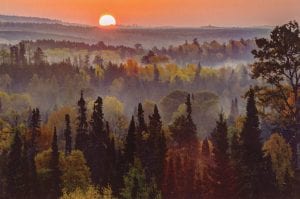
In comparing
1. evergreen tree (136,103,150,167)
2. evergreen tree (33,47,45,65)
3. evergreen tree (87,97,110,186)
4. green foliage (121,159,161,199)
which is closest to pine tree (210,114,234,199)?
green foliage (121,159,161,199)

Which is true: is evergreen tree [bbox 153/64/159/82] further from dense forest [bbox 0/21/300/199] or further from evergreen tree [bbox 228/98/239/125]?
evergreen tree [bbox 228/98/239/125]

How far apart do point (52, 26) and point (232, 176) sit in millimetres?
35216

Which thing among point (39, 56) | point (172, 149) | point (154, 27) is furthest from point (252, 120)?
point (39, 56)

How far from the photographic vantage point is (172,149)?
42219mm

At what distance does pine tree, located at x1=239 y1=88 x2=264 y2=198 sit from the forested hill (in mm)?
24916

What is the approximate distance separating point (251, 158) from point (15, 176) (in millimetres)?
18452

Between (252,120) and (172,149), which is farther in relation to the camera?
(172,149)

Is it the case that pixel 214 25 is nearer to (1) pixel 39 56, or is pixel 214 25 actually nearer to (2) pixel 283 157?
(1) pixel 39 56

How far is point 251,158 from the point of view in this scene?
118 ft

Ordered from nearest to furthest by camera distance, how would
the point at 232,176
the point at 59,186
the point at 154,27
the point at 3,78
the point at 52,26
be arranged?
the point at 232,176, the point at 59,186, the point at 154,27, the point at 52,26, the point at 3,78

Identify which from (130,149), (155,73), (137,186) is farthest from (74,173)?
(155,73)

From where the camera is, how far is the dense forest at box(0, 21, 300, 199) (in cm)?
3550

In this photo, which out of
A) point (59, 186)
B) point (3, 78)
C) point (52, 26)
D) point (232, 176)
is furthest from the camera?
point (3, 78)

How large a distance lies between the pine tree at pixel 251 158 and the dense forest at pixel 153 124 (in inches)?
2.8
